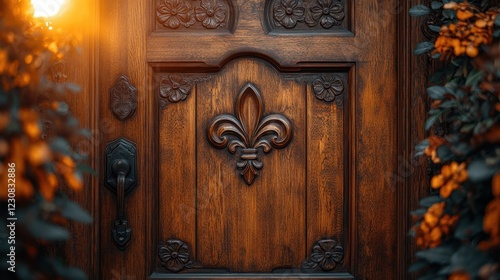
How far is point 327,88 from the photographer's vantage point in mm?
1810

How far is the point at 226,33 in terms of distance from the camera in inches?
71.2

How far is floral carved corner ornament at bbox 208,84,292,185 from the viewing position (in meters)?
1.80

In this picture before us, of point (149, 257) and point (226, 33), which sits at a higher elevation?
point (226, 33)

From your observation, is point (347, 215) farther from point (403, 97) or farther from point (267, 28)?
point (267, 28)

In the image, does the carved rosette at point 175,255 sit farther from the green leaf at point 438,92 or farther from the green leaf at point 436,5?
the green leaf at point 436,5

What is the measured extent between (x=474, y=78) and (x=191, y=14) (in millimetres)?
866

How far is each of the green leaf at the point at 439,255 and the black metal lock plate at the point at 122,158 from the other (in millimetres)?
901

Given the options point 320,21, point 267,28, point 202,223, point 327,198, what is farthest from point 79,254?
point 320,21

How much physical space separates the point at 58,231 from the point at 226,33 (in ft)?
3.06

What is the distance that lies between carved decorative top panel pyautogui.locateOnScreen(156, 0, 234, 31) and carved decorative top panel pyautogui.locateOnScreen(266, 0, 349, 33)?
0.47 feet

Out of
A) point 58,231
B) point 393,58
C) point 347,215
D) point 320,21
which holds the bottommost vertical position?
point 347,215

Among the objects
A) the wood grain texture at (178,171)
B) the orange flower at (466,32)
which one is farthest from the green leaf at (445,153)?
the wood grain texture at (178,171)

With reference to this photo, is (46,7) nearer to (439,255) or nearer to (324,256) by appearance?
(324,256)

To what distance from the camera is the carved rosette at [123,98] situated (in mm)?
1786
